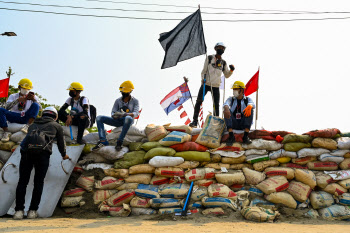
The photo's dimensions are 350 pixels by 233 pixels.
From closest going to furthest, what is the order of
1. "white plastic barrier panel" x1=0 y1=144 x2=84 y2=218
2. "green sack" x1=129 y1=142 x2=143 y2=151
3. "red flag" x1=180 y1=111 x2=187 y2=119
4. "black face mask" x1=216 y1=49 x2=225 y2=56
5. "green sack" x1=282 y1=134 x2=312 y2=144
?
1. "white plastic barrier panel" x1=0 y1=144 x2=84 y2=218
2. "green sack" x1=282 y1=134 x2=312 y2=144
3. "green sack" x1=129 y1=142 x2=143 y2=151
4. "black face mask" x1=216 y1=49 x2=225 y2=56
5. "red flag" x1=180 y1=111 x2=187 y2=119

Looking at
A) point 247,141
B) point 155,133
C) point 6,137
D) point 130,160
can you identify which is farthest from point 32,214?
point 247,141

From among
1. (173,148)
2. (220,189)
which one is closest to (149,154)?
(173,148)

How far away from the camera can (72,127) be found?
669cm

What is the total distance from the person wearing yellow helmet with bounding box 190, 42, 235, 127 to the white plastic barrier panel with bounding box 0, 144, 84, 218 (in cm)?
269

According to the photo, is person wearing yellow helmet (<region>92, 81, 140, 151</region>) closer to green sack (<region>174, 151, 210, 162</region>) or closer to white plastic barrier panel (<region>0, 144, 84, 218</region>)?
white plastic barrier panel (<region>0, 144, 84, 218</region>)

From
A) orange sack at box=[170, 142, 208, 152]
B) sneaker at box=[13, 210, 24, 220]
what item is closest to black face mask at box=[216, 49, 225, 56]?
orange sack at box=[170, 142, 208, 152]

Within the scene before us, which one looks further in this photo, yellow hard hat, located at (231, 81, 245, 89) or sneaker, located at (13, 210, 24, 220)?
yellow hard hat, located at (231, 81, 245, 89)

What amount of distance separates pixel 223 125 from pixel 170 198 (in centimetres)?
172

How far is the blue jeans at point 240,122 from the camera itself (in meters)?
6.11

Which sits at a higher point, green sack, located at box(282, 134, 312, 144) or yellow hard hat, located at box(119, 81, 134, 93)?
yellow hard hat, located at box(119, 81, 134, 93)

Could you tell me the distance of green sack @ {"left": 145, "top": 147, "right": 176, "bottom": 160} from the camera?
591 cm

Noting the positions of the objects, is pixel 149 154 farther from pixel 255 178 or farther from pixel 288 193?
pixel 288 193

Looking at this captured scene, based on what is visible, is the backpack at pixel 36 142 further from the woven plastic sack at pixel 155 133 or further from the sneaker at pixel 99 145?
the woven plastic sack at pixel 155 133

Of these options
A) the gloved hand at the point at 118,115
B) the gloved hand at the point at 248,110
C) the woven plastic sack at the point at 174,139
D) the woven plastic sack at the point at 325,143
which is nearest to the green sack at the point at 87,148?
the gloved hand at the point at 118,115
